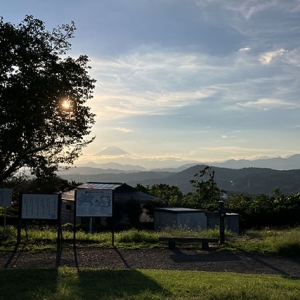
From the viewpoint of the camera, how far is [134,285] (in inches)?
279

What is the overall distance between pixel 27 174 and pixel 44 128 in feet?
9.89

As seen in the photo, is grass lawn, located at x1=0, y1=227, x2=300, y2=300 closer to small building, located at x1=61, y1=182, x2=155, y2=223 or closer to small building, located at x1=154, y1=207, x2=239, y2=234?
small building, located at x1=154, y1=207, x2=239, y2=234

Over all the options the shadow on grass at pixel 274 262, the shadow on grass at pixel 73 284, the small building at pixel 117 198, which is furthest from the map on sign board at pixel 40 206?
the small building at pixel 117 198

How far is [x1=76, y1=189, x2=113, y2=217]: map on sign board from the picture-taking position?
13.0 meters

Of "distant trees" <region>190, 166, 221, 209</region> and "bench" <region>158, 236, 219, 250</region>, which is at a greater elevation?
"distant trees" <region>190, 166, 221, 209</region>

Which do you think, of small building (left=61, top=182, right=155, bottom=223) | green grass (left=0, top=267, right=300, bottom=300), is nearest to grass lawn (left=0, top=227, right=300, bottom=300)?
green grass (left=0, top=267, right=300, bottom=300)

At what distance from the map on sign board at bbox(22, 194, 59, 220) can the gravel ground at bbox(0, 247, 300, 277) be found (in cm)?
137

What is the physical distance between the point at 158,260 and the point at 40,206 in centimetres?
398

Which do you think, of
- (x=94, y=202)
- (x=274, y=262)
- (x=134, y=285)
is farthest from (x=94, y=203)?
(x=134, y=285)

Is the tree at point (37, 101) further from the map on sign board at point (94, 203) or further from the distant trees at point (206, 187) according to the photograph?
the distant trees at point (206, 187)

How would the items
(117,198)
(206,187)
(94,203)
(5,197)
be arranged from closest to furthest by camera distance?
(94,203), (5,197), (117,198), (206,187)

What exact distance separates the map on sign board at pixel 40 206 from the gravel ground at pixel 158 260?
137 cm

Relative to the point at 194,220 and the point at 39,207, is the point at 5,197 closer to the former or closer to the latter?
the point at 39,207

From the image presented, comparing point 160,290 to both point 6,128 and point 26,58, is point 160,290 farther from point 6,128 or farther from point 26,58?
point 26,58
